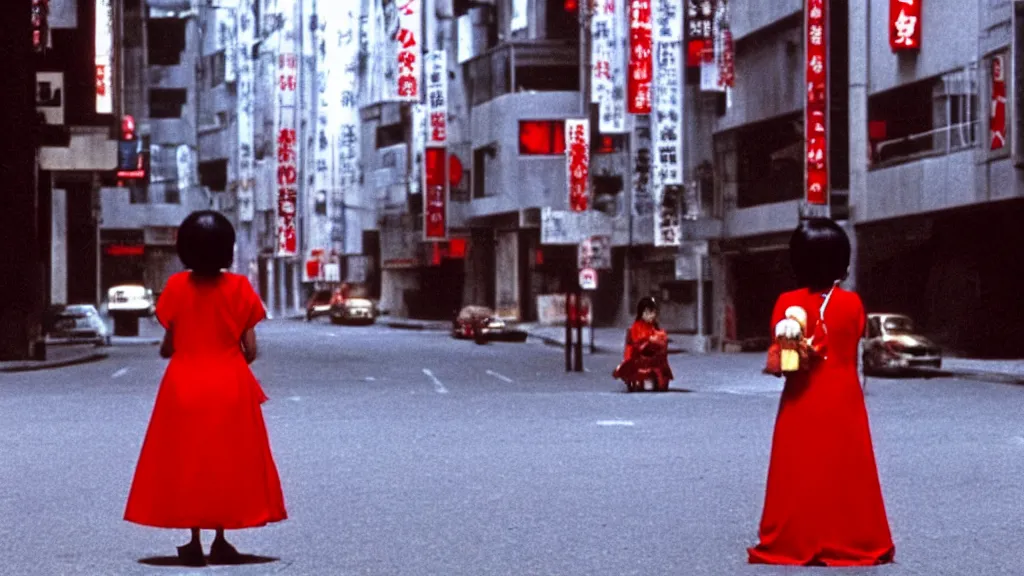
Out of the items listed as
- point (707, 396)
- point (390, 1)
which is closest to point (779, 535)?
point (707, 396)

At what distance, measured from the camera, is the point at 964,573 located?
987 cm

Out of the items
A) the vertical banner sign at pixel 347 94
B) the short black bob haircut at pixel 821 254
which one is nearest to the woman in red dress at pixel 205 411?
the short black bob haircut at pixel 821 254

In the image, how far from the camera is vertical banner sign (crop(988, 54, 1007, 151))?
3853 cm

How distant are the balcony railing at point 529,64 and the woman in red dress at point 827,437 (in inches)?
2851

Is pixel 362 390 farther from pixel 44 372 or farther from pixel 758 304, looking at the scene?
pixel 758 304

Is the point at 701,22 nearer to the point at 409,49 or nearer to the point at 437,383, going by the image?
the point at 437,383

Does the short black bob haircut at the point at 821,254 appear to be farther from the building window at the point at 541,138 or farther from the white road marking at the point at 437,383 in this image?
the building window at the point at 541,138

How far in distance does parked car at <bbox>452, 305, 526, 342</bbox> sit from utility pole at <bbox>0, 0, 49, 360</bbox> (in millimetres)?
22427

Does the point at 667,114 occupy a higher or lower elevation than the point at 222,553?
higher

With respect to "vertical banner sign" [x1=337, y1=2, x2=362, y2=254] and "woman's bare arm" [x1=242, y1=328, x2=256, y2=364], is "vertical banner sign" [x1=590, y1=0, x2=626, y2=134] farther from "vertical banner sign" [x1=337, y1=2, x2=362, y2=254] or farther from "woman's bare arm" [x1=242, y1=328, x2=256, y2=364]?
"woman's bare arm" [x1=242, y1=328, x2=256, y2=364]

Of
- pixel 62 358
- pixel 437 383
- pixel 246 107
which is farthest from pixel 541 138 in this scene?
pixel 437 383

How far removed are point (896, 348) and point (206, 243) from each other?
29124mm

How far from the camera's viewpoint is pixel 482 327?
6328cm

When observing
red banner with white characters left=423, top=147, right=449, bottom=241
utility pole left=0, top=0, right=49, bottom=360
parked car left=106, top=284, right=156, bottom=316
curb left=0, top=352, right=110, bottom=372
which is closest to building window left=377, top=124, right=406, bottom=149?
red banner with white characters left=423, top=147, right=449, bottom=241
